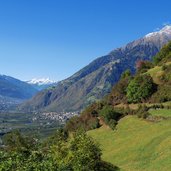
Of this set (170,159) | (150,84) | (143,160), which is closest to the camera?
(170,159)

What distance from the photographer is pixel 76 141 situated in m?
75.6

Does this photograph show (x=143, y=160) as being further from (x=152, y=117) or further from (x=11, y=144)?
(x=11, y=144)

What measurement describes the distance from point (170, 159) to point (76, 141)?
16.8 metres

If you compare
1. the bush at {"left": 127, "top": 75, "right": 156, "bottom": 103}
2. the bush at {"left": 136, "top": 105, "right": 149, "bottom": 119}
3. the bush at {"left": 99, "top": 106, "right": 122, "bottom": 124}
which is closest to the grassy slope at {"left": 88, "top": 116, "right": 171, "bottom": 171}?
the bush at {"left": 136, "top": 105, "right": 149, "bottom": 119}

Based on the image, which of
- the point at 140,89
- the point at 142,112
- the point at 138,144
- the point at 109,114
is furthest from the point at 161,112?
the point at 138,144

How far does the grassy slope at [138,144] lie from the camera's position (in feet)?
235

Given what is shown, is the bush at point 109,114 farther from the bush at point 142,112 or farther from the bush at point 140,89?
the bush at point 140,89

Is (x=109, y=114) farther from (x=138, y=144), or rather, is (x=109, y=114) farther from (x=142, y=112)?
(x=138, y=144)

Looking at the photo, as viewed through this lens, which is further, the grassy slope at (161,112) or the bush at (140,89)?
the bush at (140,89)

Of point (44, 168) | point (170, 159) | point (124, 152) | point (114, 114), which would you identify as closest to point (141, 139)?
point (124, 152)

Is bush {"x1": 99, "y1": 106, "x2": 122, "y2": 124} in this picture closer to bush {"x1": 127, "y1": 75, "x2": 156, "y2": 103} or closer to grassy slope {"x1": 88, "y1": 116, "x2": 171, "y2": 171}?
grassy slope {"x1": 88, "y1": 116, "x2": 171, "y2": 171}

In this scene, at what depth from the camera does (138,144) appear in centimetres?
8431

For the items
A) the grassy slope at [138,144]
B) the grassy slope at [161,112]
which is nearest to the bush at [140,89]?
the grassy slope at [161,112]

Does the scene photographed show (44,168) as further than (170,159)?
No
